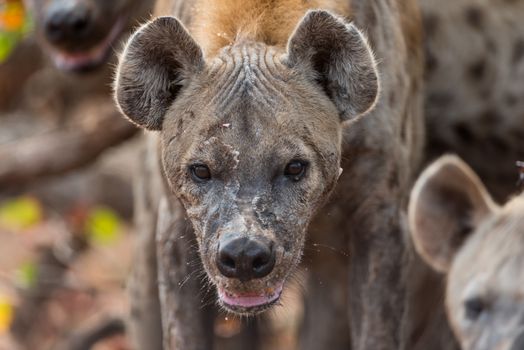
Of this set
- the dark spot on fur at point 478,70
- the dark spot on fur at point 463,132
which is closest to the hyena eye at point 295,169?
the dark spot on fur at point 463,132

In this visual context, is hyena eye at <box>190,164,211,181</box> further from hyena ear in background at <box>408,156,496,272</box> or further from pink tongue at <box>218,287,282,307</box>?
hyena ear in background at <box>408,156,496,272</box>

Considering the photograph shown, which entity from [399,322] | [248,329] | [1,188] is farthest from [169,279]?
[1,188]

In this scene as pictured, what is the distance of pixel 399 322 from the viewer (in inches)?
189

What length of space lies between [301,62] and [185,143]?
1.28ft

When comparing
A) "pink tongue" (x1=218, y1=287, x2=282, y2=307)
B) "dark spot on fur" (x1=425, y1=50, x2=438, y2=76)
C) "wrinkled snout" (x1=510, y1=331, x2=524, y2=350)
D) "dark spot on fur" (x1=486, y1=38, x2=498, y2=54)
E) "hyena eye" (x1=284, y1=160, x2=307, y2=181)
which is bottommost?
"dark spot on fur" (x1=486, y1=38, x2=498, y2=54)

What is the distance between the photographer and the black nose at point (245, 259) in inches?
151

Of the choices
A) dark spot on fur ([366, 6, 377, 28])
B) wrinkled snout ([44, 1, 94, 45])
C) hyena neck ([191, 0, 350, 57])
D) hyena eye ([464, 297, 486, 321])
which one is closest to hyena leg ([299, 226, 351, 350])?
wrinkled snout ([44, 1, 94, 45])

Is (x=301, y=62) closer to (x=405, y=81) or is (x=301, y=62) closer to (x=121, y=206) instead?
(x=405, y=81)

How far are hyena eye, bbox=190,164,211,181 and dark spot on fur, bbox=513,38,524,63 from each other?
2.31m

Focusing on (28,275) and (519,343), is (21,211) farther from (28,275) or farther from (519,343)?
(519,343)

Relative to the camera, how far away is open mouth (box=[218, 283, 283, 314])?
3994 mm

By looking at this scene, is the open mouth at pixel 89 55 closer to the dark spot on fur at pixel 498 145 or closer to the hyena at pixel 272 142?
the hyena at pixel 272 142

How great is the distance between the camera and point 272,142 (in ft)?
13.0

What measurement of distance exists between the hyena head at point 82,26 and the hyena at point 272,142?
1.12 meters
